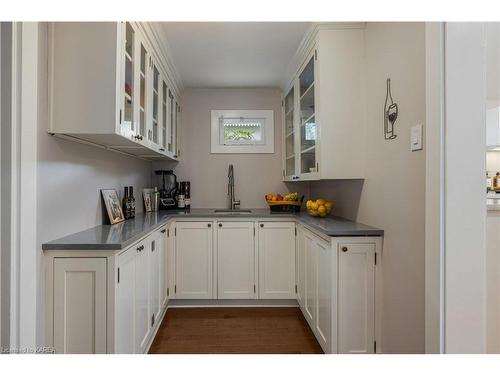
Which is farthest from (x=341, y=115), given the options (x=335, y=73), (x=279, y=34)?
(x=279, y=34)

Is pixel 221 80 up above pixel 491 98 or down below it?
above

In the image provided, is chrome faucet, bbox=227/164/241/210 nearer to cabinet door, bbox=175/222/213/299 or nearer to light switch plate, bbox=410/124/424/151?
cabinet door, bbox=175/222/213/299

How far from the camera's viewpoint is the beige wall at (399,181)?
1.36 metres

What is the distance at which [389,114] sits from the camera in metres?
1.62

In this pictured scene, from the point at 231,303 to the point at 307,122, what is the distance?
6.29 feet

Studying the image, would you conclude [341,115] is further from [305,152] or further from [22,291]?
[22,291]

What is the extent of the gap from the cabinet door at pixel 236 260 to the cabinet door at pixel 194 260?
0.36 feet

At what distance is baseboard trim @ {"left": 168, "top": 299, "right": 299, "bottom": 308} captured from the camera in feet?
8.89

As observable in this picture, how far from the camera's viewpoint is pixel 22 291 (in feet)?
3.13

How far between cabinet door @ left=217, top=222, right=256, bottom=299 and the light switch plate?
163cm

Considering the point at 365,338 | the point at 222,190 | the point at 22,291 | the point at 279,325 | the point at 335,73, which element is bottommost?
the point at 279,325

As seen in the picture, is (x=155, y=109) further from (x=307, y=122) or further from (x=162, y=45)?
(x=307, y=122)
